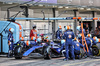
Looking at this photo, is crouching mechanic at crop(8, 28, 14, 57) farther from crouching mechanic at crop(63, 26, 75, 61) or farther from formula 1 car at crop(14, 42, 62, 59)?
crouching mechanic at crop(63, 26, 75, 61)

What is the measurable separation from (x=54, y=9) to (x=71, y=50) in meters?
A: 17.8

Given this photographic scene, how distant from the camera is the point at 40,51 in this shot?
16.0 meters

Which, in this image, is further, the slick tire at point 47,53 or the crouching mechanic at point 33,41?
the crouching mechanic at point 33,41

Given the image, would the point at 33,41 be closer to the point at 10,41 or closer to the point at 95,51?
the point at 10,41

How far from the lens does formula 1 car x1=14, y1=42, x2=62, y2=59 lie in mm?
15766

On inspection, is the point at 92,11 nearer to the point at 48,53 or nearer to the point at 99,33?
the point at 99,33

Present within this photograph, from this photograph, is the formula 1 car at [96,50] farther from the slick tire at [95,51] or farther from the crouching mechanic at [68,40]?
the crouching mechanic at [68,40]

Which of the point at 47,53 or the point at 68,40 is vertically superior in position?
the point at 68,40

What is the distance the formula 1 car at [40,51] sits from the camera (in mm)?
15766

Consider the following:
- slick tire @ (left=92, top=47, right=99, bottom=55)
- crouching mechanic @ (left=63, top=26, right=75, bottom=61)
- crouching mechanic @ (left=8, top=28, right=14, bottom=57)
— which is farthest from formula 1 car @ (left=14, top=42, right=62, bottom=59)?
slick tire @ (left=92, top=47, right=99, bottom=55)

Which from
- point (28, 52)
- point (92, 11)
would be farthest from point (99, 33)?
point (92, 11)

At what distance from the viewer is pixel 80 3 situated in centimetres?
3428

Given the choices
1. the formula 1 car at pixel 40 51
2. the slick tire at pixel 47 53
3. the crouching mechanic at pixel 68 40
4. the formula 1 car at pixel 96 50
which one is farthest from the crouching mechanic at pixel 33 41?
the formula 1 car at pixel 96 50

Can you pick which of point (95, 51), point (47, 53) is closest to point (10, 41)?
point (47, 53)
